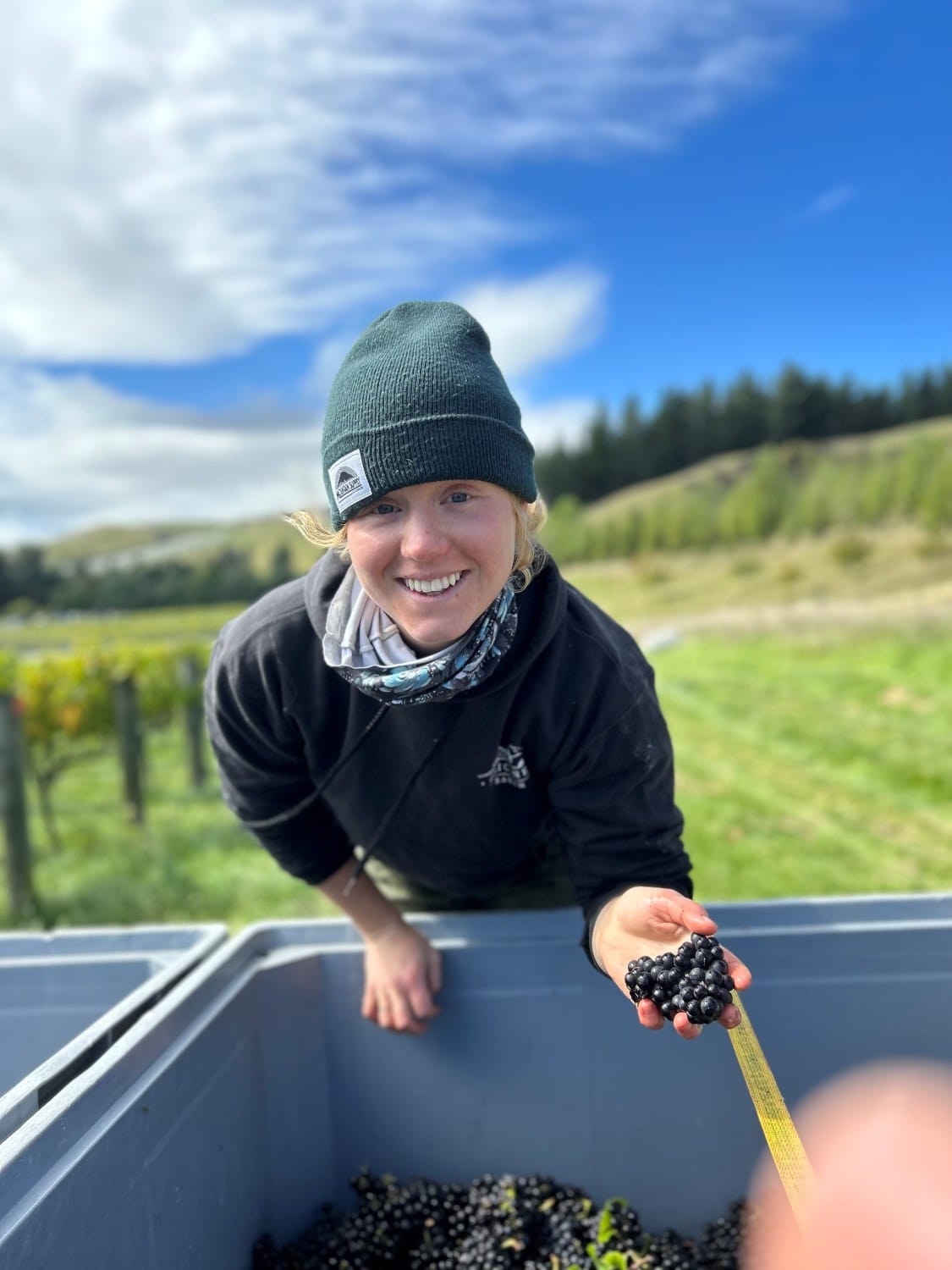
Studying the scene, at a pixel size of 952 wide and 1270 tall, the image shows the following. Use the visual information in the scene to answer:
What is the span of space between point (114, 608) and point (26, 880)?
991 cm

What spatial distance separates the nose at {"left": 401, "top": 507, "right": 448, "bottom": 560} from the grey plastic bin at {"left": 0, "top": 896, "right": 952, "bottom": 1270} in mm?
619

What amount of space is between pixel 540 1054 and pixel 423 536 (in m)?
0.78

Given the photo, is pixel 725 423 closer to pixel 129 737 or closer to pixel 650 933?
pixel 129 737

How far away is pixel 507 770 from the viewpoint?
4.07 feet

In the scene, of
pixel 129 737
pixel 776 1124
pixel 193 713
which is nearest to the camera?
pixel 776 1124

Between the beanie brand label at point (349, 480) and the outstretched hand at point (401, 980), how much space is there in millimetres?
618

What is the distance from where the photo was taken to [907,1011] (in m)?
1.33

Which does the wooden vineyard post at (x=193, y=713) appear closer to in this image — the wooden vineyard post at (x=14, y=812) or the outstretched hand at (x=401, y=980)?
the wooden vineyard post at (x=14, y=812)

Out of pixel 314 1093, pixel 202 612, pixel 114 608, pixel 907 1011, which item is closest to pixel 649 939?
pixel 907 1011

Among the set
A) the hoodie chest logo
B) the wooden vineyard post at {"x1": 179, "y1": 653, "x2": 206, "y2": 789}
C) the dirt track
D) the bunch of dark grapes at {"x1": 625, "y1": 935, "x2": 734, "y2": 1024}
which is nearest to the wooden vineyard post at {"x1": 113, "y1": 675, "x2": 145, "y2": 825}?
the wooden vineyard post at {"x1": 179, "y1": 653, "x2": 206, "y2": 789}

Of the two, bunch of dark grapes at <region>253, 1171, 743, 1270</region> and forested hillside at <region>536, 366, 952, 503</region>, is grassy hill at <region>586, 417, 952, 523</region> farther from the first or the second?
bunch of dark grapes at <region>253, 1171, 743, 1270</region>

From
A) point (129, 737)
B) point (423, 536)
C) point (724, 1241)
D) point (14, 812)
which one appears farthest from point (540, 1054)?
point (129, 737)

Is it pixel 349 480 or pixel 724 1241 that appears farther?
pixel 724 1241

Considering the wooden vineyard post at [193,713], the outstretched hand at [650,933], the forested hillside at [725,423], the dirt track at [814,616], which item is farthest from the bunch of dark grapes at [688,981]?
the forested hillside at [725,423]
